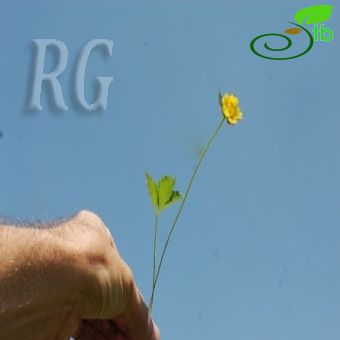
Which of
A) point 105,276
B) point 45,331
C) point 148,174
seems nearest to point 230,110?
point 148,174

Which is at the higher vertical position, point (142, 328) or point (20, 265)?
point (20, 265)

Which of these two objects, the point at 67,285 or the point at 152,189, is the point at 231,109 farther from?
the point at 67,285

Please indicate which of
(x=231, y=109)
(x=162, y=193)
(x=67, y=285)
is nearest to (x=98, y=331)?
(x=67, y=285)

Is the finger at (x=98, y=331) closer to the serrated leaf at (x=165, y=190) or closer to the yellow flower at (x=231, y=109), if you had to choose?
the serrated leaf at (x=165, y=190)

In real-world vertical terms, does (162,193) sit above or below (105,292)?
above

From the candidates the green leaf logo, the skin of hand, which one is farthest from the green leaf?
the skin of hand

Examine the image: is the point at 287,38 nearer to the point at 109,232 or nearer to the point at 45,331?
the point at 109,232

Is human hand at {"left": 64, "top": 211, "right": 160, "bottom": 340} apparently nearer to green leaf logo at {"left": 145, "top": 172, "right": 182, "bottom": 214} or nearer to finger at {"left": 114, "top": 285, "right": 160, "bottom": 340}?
finger at {"left": 114, "top": 285, "right": 160, "bottom": 340}
